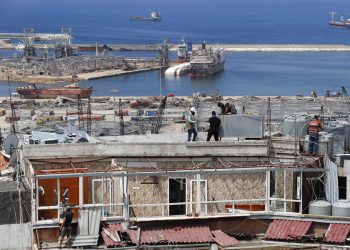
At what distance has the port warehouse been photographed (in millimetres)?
10672

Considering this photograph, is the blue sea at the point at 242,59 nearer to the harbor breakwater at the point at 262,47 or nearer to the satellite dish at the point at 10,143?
the harbor breakwater at the point at 262,47

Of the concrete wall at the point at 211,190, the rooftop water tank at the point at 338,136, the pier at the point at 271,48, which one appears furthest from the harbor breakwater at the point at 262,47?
the concrete wall at the point at 211,190

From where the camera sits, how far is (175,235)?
34.4 feet

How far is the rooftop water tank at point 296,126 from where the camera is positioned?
13.4m

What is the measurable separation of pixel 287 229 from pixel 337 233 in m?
0.57

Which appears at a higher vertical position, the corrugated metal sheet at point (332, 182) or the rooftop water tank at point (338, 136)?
the rooftop water tank at point (338, 136)

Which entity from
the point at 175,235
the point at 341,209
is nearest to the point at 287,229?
the point at 341,209

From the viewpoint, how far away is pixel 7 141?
14.8 metres

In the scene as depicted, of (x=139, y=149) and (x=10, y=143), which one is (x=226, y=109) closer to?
(x=139, y=149)

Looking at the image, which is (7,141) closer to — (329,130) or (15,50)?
(329,130)

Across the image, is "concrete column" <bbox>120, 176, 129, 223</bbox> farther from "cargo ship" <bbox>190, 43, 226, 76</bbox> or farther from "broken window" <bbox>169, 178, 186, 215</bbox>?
"cargo ship" <bbox>190, 43, 226, 76</bbox>

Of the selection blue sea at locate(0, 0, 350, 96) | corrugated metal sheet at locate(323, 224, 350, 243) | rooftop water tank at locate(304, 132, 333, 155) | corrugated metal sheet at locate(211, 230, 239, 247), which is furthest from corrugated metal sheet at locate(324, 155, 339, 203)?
blue sea at locate(0, 0, 350, 96)

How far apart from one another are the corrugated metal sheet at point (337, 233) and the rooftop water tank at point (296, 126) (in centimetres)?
287

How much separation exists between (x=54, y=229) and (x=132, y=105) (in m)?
47.4
